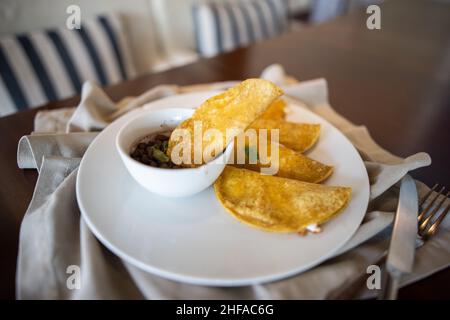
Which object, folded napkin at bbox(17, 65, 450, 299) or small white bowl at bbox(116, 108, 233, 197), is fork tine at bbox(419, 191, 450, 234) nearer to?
folded napkin at bbox(17, 65, 450, 299)

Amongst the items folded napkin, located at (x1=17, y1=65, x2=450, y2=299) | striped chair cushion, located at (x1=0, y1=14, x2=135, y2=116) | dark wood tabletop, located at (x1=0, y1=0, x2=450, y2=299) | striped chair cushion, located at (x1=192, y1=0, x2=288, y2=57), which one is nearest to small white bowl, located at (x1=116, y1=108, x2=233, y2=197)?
folded napkin, located at (x1=17, y1=65, x2=450, y2=299)

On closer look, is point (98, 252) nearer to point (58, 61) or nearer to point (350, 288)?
point (350, 288)

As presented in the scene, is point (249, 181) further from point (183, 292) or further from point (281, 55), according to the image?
point (281, 55)

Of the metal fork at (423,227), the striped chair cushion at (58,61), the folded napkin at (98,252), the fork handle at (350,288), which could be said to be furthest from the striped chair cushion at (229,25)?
the fork handle at (350,288)

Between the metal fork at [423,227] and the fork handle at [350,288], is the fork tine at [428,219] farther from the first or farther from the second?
the fork handle at [350,288]

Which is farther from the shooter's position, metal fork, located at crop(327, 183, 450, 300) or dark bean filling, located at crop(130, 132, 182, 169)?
dark bean filling, located at crop(130, 132, 182, 169)
